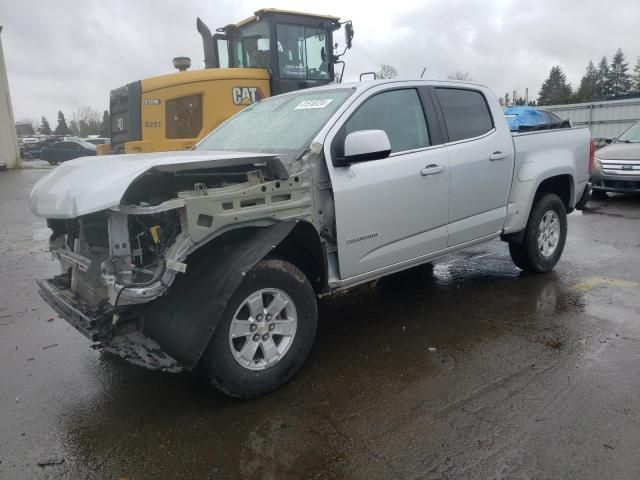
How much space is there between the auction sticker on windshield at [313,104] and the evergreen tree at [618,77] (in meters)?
71.3

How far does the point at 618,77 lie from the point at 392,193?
77421 millimetres

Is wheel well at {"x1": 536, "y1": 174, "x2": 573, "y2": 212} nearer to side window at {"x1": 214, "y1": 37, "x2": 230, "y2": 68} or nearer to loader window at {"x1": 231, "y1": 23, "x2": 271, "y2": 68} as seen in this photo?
loader window at {"x1": 231, "y1": 23, "x2": 271, "y2": 68}

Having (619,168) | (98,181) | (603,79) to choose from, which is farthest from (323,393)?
(603,79)

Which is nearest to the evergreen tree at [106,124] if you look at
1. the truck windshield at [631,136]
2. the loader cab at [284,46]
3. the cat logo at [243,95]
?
the loader cab at [284,46]

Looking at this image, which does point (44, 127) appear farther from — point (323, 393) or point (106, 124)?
point (323, 393)

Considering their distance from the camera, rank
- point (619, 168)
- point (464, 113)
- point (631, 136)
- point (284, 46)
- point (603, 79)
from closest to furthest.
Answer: point (464, 113) → point (284, 46) → point (619, 168) → point (631, 136) → point (603, 79)

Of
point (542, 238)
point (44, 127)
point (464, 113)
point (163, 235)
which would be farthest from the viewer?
point (44, 127)

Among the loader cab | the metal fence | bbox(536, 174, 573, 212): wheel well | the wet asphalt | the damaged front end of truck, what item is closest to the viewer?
the wet asphalt

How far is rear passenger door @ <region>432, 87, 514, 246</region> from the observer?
457cm

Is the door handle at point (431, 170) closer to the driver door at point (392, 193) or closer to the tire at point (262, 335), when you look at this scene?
the driver door at point (392, 193)

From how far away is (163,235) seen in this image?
3064 millimetres

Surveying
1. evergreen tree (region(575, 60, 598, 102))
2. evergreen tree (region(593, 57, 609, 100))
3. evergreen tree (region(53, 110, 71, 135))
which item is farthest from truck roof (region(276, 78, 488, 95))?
evergreen tree (region(53, 110, 71, 135))

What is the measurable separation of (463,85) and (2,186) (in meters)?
17.8

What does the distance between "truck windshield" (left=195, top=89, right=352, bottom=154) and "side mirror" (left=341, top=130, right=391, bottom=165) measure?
1.06 ft
